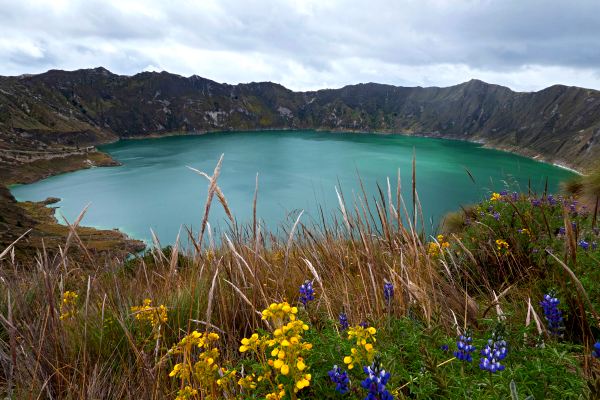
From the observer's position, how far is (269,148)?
134m

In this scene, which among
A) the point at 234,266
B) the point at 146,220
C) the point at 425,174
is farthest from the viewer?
the point at 425,174

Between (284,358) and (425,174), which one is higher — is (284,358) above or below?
above

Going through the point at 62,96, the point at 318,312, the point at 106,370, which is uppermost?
the point at 62,96

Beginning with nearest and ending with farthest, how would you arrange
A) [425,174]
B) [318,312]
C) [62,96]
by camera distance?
[318,312] < [425,174] < [62,96]

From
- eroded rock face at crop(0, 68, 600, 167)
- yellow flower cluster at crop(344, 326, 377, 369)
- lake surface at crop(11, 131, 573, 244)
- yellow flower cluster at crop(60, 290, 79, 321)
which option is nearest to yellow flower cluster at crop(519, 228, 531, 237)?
yellow flower cluster at crop(344, 326, 377, 369)

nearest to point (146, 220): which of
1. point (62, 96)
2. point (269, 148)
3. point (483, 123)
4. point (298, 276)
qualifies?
point (298, 276)

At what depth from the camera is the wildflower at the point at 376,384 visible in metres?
1.09

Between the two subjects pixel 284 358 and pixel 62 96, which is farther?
pixel 62 96

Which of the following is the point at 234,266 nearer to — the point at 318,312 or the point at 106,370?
the point at 318,312

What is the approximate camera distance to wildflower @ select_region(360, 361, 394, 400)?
109 cm

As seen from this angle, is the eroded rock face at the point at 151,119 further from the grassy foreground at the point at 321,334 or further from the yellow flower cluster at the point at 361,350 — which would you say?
the yellow flower cluster at the point at 361,350

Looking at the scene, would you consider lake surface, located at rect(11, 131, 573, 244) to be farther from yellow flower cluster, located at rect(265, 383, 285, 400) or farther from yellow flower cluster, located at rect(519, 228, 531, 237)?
yellow flower cluster, located at rect(265, 383, 285, 400)

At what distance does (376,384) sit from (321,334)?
0.54m

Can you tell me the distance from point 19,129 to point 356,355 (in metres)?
155
